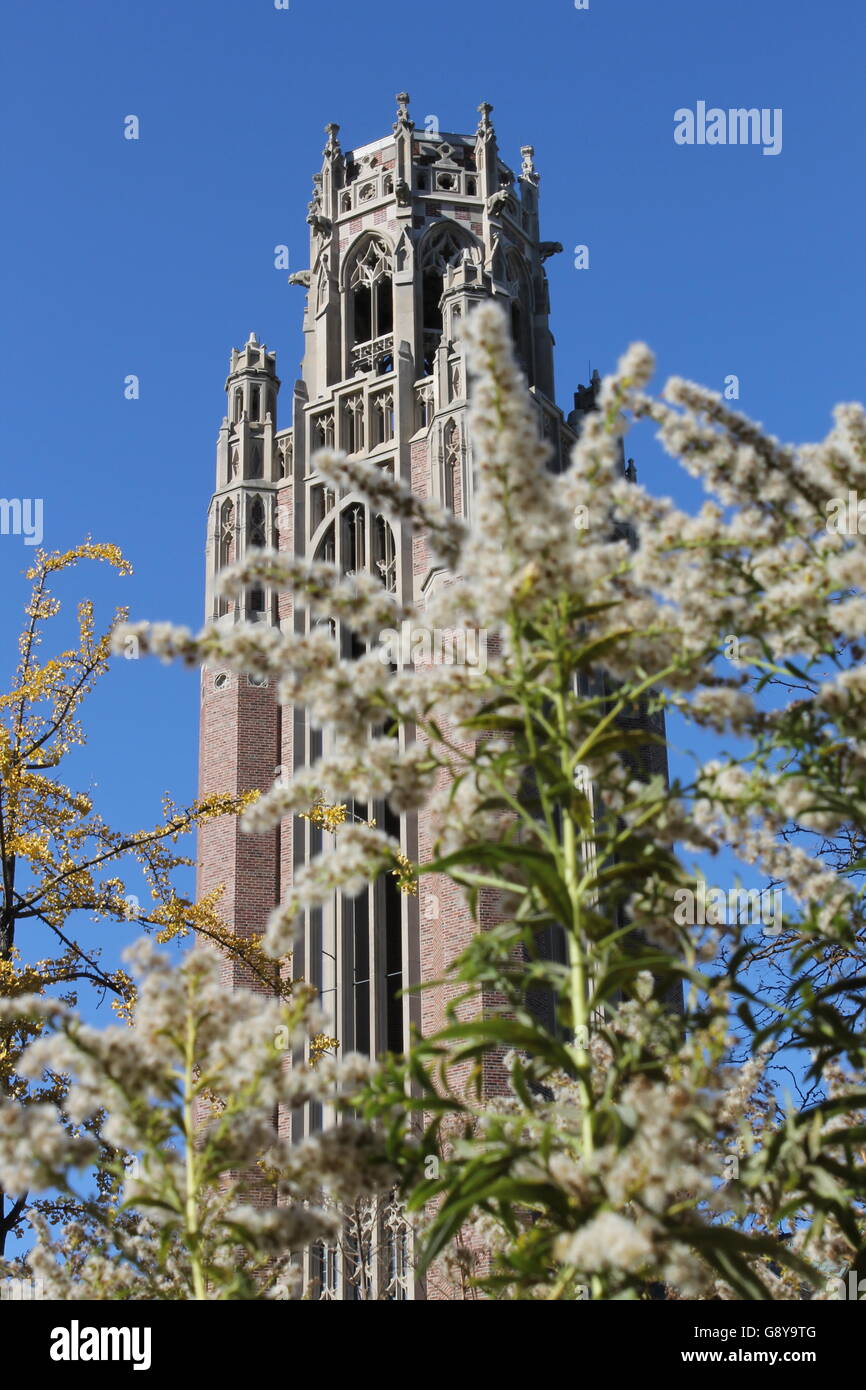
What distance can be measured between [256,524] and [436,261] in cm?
679

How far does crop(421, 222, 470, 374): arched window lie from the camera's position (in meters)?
34.3

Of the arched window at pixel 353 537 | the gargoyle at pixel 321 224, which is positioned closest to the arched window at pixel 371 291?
the gargoyle at pixel 321 224

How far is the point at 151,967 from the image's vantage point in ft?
14.6

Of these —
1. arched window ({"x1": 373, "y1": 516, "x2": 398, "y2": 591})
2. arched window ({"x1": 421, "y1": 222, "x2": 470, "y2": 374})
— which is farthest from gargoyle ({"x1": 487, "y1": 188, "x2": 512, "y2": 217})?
arched window ({"x1": 373, "y1": 516, "x2": 398, "y2": 591})

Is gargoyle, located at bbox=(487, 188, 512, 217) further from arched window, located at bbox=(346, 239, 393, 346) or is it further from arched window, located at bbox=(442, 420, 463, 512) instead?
arched window, located at bbox=(442, 420, 463, 512)

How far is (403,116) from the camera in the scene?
35.3 metres

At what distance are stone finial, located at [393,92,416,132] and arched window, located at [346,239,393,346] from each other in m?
2.53

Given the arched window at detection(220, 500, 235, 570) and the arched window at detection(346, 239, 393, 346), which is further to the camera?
the arched window at detection(346, 239, 393, 346)

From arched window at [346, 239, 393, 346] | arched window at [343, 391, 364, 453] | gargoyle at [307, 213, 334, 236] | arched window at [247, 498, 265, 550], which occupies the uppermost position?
gargoyle at [307, 213, 334, 236]

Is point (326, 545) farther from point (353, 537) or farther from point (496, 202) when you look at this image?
point (496, 202)

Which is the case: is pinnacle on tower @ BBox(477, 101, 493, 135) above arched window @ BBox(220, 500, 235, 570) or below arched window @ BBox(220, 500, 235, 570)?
above

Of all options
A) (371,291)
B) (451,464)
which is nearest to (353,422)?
(371,291)
